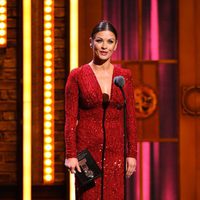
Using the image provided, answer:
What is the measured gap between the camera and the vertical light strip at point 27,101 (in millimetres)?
4883

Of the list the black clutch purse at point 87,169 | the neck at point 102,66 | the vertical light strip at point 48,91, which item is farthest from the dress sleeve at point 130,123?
the vertical light strip at point 48,91

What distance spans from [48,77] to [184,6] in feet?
4.08

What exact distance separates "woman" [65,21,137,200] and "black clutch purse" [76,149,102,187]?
32 millimetres

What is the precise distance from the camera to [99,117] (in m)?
3.50

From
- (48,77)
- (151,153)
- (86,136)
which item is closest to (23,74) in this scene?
(48,77)

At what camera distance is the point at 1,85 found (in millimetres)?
4988

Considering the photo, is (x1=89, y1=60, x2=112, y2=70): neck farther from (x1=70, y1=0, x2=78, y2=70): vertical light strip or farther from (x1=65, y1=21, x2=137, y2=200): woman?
(x1=70, y1=0, x2=78, y2=70): vertical light strip

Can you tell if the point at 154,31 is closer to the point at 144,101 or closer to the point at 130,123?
the point at 144,101

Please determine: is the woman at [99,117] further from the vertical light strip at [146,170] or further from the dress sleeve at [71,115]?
the vertical light strip at [146,170]

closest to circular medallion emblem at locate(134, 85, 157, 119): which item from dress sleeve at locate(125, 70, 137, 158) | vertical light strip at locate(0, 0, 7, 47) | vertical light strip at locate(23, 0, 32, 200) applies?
vertical light strip at locate(23, 0, 32, 200)

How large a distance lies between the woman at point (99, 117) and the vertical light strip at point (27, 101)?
4.59 feet

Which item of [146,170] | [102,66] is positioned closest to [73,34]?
[146,170]

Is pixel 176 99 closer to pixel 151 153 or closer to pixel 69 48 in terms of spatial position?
pixel 151 153

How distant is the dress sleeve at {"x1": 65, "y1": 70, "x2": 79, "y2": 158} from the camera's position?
3.48 metres
